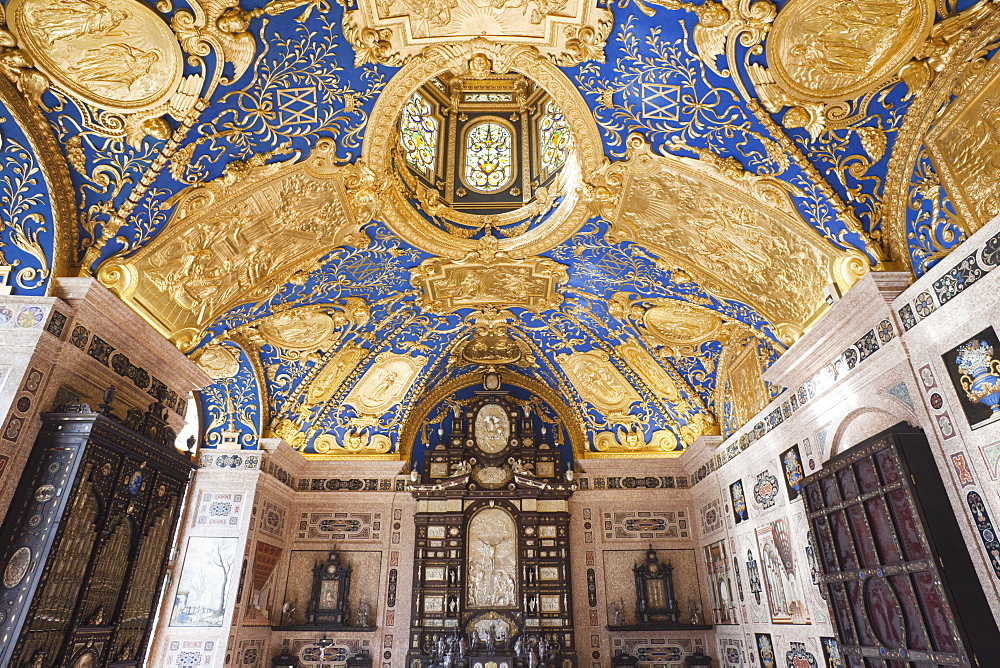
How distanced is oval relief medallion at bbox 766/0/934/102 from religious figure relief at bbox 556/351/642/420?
26.8ft

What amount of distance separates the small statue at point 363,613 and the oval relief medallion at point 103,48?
1091 centimetres

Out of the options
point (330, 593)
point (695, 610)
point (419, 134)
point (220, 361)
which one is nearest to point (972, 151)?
point (419, 134)

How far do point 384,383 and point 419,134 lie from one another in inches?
246

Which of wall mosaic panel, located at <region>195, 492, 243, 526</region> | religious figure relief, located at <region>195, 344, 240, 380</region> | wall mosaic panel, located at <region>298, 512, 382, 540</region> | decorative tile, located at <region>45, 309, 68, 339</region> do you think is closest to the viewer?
decorative tile, located at <region>45, 309, 68, 339</region>

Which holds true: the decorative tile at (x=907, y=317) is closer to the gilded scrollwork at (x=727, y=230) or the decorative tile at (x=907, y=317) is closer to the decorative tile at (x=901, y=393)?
the decorative tile at (x=901, y=393)

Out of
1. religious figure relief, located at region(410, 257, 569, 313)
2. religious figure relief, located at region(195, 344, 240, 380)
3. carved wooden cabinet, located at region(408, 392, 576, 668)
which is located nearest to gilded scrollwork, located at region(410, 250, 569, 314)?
religious figure relief, located at region(410, 257, 569, 313)

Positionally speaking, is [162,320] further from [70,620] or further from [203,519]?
[203,519]

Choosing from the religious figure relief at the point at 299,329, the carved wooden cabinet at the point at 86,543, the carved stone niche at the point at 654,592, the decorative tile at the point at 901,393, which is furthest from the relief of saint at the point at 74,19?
the carved stone niche at the point at 654,592

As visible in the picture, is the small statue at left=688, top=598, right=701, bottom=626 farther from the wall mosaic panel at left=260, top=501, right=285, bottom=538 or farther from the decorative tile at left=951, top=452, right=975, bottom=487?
the wall mosaic panel at left=260, top=501, right=285, bottom=538

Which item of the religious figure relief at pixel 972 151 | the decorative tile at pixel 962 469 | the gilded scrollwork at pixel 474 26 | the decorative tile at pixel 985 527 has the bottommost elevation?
the decorative tile at pixel 985 527

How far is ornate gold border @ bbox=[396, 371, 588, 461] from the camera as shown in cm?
1526

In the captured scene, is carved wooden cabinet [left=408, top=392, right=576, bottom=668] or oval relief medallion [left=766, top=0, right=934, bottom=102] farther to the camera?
carved wooden cabinet [left=408, top=392, right=576, bottom=668]

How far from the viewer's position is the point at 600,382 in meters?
14.8

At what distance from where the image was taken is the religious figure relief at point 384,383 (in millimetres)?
14391
